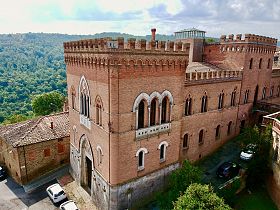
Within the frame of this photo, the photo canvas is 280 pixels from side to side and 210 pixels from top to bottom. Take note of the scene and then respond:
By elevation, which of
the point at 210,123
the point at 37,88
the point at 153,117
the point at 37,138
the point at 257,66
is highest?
the point at 257,66

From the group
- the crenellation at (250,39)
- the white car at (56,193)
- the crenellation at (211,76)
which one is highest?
the crenellation at (250,39)

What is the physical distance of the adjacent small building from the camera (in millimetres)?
28562

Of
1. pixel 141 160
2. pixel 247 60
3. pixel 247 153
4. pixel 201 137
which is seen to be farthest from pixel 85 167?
pixel 247 60

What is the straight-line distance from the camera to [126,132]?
2080 cm

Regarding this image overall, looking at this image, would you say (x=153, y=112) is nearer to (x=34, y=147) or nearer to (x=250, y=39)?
(x=34, y=147)

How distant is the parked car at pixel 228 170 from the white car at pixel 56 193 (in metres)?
17.2

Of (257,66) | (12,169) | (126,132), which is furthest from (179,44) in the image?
(12,169)

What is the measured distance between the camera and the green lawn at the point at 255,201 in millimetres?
24481

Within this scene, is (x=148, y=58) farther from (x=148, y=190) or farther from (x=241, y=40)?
(x=241, y=40)

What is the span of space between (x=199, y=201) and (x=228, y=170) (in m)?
11.2

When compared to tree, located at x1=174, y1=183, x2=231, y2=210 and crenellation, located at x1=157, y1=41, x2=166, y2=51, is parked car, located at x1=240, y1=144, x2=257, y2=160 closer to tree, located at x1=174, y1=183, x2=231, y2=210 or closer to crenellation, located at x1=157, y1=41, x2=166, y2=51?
tree, located at x1=174, y1=183, x2=231, y2=210

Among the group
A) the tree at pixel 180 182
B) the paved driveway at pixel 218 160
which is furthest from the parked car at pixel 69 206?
the paved driveway at pixel 218 160

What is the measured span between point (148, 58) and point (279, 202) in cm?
1929

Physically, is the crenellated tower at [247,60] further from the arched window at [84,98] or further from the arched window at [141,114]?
the arched window at [84,98]
